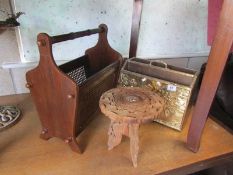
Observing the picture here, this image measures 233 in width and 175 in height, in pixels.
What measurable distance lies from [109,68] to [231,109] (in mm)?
474

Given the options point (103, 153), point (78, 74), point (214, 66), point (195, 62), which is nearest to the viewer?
point (214, 66)

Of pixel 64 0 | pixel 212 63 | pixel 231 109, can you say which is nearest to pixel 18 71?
pixel 64 0

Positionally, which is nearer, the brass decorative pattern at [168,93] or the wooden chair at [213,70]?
the wooden chair at [213,70]

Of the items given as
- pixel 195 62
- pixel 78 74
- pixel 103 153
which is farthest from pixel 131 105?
pixel 195 62

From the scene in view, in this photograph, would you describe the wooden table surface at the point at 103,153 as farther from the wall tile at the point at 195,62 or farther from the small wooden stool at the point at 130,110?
the wall tile at the point at 195,62

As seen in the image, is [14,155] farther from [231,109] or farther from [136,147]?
[231,109]

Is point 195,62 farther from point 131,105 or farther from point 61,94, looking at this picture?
point 61,94

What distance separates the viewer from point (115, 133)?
635 mm

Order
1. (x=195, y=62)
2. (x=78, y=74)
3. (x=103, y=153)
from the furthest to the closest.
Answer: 1. (x=195, y=62)
2. (x=78, y=74)
3. (x=103, y=153)

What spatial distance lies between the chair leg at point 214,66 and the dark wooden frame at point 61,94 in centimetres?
31

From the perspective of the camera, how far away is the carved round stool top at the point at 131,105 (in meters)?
0.53

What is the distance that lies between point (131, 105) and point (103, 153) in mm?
183

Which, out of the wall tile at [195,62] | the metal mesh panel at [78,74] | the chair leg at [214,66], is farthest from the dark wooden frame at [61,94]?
the wall tile at [195,62]

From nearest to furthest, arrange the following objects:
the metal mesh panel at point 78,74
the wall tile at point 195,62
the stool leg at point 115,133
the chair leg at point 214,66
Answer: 1. the chair leg at point 214,66
2. the stool leg at point 115,133
3. the metal mesh panel at point 78,74
4. the wall tile at point 195,62
